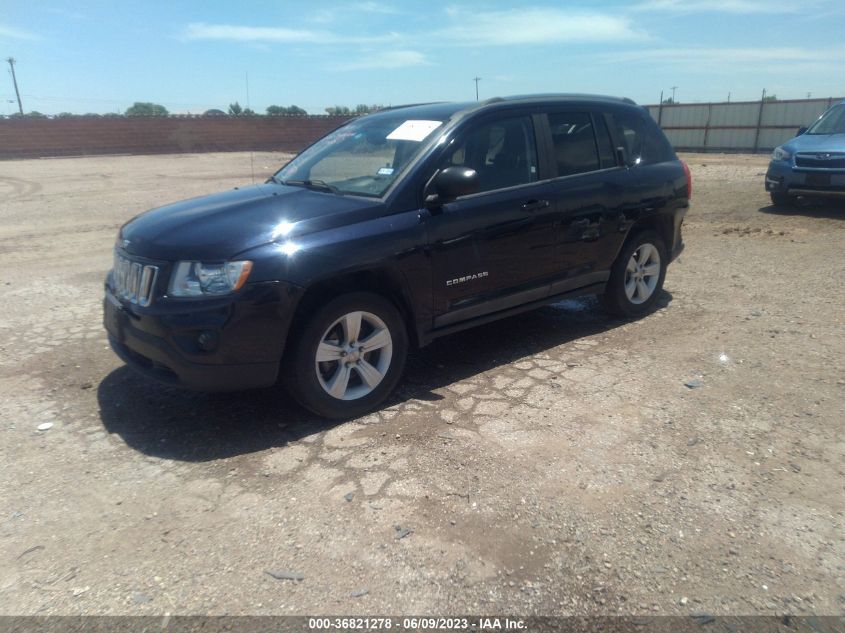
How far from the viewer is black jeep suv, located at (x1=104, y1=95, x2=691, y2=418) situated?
3516mm

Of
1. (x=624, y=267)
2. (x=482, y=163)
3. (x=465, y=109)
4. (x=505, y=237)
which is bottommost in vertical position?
(x=624, y=267)

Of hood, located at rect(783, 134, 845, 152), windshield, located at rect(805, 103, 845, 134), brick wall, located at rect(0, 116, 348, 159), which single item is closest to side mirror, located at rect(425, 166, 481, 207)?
hood, located at rect(783, 134, 845, 152)

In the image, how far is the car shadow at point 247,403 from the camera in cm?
375

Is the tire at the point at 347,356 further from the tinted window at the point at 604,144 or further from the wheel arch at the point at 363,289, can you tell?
the tinted window at the point at 604,144

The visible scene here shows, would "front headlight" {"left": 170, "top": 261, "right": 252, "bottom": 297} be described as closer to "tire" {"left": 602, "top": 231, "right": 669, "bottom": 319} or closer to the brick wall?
"tire" {"left": 602, "top": 231, "right": 669, "bottom": 319}

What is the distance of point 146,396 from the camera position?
436 cm

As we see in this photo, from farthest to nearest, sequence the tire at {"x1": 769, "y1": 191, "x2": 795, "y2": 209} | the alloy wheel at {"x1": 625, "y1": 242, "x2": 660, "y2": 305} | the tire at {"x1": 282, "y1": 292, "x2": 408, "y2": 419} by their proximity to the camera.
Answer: the tire at {"x1": 769, "y1": 191, "x2": 795, "y2": 209}
the alloy wheel at {"x1": 625, "y1": 242, "x2": 660, "y2": 305}
the tire at {"x1": 282, "y1": 292, "x2": 408, "y2": 419}

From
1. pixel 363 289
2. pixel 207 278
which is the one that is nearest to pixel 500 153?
pixel 363 289

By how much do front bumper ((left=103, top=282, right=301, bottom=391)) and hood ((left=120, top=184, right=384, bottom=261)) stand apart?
0.28 meters

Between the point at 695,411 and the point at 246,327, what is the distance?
2741 mm

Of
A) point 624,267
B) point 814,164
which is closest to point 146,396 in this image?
point 624,267

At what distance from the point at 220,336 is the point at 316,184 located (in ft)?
4.95

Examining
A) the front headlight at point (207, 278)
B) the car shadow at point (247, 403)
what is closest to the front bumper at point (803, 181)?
the car shadow at point (247, 403)

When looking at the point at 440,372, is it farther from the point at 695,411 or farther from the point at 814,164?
the point at 814,164
